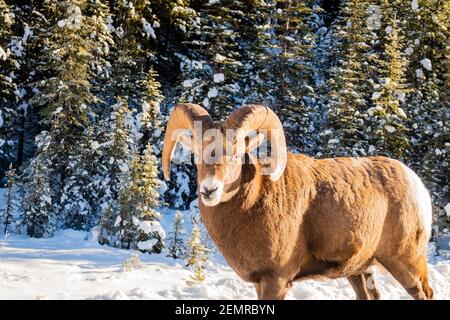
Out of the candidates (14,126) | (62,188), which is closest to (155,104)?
(62,188)

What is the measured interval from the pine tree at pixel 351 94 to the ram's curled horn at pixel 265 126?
13.6 metres

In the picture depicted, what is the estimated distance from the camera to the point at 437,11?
24359mm

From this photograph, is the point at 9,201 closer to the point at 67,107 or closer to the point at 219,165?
the point at 67,107

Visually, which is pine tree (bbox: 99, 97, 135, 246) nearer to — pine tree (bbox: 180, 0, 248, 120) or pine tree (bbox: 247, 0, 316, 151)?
pine tree (bbox: 180, 0, 248, 120)

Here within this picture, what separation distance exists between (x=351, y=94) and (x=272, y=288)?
1548cm

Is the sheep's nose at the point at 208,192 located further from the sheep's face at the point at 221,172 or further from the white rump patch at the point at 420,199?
the white rump patch at the point at 420,199

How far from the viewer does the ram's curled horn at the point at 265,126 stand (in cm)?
528

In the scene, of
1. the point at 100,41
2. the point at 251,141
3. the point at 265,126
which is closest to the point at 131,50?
the point at 100,41

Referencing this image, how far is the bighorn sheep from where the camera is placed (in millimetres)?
5008

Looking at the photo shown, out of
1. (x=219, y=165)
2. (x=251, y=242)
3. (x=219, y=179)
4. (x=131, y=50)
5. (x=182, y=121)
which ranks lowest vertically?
(x=251, y=242)

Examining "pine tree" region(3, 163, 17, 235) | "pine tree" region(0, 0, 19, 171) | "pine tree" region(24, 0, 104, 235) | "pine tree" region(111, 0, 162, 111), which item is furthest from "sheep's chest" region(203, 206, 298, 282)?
"pine tree" region(111, 0, 162, 111)

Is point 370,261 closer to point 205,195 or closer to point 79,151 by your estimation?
point 205,195

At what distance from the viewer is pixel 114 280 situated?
27.3 feet

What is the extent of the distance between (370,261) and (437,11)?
22.5 metres
